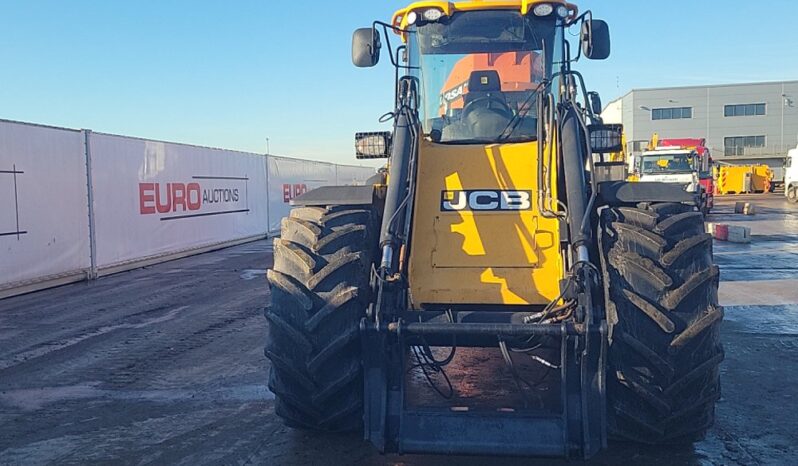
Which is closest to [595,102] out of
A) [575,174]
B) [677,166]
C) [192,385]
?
[575,174]

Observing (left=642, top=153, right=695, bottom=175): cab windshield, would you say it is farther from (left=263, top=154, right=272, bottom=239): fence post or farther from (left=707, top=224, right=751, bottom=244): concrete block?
(left=263, top=154, right=272, bottom=239): fence post

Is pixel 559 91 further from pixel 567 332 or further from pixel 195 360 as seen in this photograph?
pixel 195 360

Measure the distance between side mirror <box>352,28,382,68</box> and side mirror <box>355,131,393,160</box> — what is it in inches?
22.9

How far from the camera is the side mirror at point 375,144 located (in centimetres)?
516

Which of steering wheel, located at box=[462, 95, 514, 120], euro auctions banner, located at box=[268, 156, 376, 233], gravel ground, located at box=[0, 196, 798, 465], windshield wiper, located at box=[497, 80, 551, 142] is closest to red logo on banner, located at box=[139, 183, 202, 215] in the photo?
euro auctions banner, located at box=[268, 156, 376, 233]

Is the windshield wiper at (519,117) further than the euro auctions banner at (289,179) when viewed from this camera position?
No

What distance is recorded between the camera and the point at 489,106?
5.19 m

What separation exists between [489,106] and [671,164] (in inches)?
869

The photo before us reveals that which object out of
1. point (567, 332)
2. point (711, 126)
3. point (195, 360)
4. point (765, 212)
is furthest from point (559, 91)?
point (711, 126)

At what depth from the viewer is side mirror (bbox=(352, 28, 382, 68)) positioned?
17.5 feet

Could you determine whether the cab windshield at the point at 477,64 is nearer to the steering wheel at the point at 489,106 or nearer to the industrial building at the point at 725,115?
the steering wheel at the point at 489,106

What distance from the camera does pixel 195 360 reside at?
6930 millimetres

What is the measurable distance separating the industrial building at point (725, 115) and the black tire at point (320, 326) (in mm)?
62629

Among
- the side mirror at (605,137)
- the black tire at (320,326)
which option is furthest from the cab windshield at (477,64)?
the black tire at (320,326)
